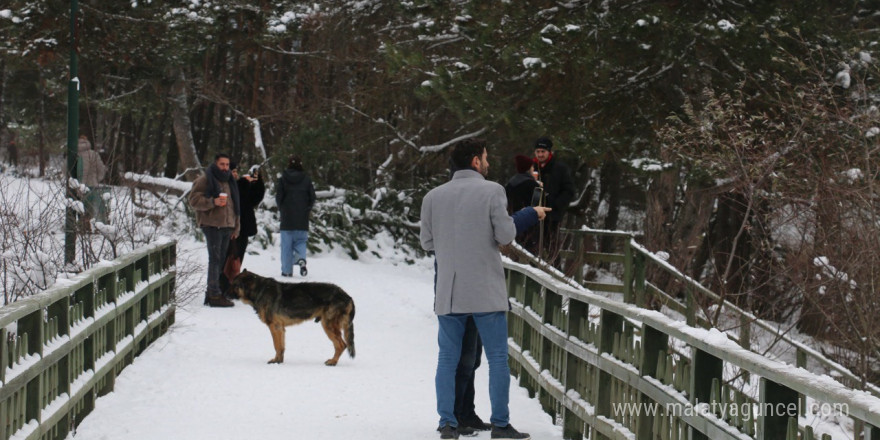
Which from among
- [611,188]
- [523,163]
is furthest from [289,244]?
[611,188]

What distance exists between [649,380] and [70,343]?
3530 millimetres

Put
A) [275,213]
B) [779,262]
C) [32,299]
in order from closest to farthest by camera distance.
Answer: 1. [32,299]
2. [779,262]
3. [275,213]

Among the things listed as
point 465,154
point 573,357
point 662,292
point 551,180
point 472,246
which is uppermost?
point 465,154

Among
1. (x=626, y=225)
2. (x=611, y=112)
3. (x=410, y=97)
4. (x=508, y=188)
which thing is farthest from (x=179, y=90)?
(x=508, y=188)

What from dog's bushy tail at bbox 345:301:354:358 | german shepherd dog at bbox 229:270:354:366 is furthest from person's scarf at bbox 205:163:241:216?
dog's bushy tail at bbox 345:301:354:358

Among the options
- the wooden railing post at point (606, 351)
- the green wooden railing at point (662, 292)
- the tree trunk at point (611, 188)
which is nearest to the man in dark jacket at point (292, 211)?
the green wooden railing at point (662, 292)

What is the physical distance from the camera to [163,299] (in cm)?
1121

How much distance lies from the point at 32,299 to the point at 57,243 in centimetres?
547

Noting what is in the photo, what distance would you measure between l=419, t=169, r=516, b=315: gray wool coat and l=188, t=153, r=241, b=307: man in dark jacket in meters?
6.99

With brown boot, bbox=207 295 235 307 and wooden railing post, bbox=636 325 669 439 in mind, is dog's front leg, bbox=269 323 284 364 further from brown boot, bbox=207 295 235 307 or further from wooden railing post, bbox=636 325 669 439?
wooden railing post, bbox=636 325 669 439

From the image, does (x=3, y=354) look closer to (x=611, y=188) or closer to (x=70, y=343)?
(x=70, y=343)

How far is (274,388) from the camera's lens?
348 inches

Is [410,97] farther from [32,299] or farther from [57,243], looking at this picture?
[32,299]

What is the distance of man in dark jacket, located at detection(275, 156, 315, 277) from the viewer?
17.4m
